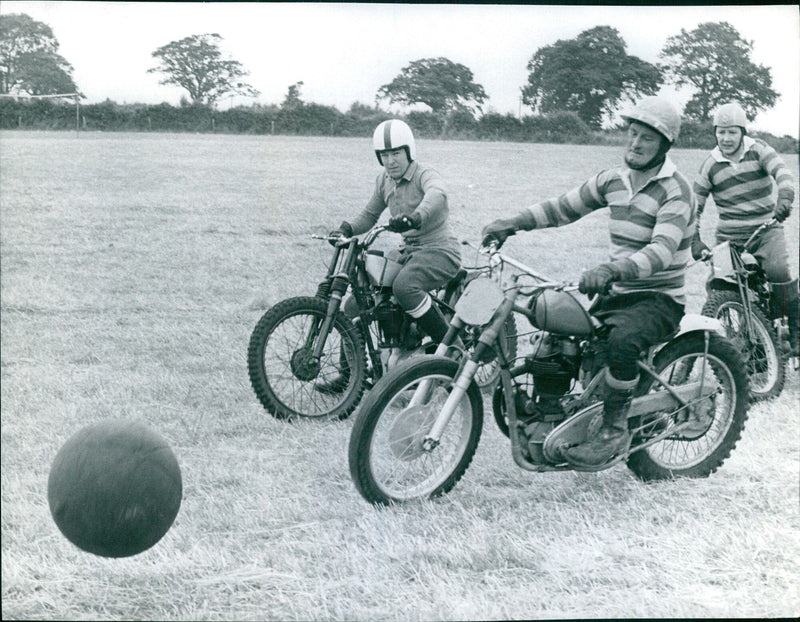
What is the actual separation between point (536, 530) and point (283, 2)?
2.43 meters

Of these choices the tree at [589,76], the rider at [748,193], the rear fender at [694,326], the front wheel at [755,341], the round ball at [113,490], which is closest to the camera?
the round ball at [113,490]

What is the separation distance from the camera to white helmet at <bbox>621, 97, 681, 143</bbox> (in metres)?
3.49

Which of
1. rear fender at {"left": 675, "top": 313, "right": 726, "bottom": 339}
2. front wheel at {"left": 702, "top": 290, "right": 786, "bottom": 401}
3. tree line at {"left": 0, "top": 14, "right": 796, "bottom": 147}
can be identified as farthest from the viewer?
front wheel at {"left": 702, "top": 290, "right": 786, "bottom": 401}

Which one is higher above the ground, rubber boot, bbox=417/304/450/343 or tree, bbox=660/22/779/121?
tree, bbox=660/22/779/121

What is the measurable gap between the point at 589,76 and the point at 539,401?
1599 millimetres

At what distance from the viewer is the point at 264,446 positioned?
3904 mm

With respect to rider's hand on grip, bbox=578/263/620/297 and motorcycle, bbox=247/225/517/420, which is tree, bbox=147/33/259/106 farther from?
rider's hand on grip, bbox=578/263/620/297

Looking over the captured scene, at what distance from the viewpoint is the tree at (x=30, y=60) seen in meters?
3.48

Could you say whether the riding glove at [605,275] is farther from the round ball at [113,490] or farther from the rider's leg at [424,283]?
the round ball at [113,490]

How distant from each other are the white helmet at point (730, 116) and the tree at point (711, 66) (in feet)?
0.29

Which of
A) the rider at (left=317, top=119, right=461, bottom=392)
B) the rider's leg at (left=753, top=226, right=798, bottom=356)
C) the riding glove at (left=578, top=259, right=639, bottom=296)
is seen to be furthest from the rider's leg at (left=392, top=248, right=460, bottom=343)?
the rider's leg at (left=753, top=226, right=798, bottom=356)

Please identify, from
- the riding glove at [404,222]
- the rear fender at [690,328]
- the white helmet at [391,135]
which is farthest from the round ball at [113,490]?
the rear fender at [690,328]

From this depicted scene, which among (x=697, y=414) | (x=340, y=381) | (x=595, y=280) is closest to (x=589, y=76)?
(x=595, y=280)

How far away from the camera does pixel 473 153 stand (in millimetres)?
4328
